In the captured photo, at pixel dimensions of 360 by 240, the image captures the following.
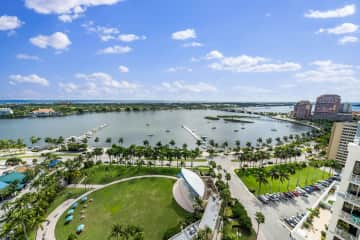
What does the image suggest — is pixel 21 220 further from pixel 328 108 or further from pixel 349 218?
pixel 328 108

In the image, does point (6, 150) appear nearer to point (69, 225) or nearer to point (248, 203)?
point (69, 225)

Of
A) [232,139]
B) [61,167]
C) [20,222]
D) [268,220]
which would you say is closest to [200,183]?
[268,220]

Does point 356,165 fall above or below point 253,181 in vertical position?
above

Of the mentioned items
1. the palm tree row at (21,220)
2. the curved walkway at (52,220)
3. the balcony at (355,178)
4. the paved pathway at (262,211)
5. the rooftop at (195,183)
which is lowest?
the curved walkway at (52,220)

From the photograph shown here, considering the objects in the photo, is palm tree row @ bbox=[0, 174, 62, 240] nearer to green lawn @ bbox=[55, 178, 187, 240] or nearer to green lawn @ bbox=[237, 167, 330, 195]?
green lawn @ bbox=[55, 178, 187, 240]

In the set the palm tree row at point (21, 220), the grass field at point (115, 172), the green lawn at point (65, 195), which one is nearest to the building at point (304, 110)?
the grass field at point (115, 172)

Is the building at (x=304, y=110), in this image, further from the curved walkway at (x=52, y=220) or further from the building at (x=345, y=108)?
the curved walkway at (x=52, y=220)

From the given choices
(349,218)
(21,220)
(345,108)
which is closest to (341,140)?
(349,218)
